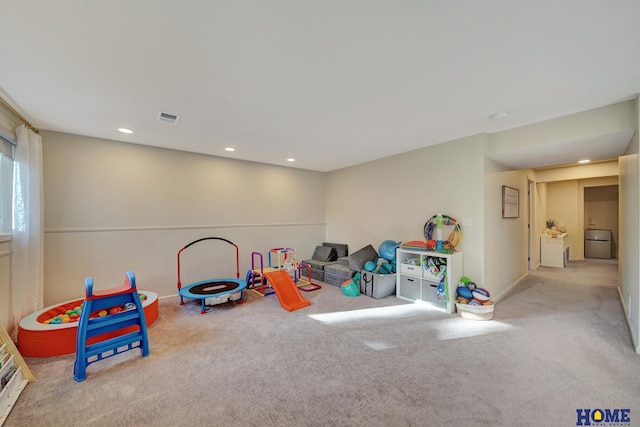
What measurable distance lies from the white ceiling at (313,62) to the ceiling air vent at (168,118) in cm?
9

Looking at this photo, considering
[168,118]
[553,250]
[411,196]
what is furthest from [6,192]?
[553,250]

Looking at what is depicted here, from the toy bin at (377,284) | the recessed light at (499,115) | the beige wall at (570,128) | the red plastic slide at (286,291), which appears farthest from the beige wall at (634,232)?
the red plastic slide at (286,291)

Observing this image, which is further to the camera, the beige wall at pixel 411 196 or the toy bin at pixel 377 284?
the toy bin at pixel 377 284

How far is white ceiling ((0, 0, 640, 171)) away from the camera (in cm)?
146

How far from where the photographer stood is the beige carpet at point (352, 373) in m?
1.75

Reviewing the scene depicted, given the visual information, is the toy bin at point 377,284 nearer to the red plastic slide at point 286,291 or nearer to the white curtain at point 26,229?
the red plastic slide at point 286,291

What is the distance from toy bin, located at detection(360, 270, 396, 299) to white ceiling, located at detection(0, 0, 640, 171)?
2.39 m

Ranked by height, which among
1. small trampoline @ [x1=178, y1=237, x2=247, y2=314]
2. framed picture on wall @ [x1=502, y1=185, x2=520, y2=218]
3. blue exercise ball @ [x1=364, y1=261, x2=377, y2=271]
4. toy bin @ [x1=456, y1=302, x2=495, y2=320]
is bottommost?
toy bin @ [x1=456, y1=302, x2=495, y2=320]

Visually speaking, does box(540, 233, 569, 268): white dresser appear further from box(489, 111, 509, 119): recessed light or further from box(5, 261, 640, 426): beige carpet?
box(489, 111, 509, 119): recessed light

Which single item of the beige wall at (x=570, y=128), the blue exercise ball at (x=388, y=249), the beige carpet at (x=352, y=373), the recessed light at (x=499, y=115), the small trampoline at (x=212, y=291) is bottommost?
the beige carpet at (x=352, y=373)

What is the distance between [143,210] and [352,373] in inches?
154

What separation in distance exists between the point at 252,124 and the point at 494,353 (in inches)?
145

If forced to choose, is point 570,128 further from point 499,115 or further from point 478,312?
point 478,312

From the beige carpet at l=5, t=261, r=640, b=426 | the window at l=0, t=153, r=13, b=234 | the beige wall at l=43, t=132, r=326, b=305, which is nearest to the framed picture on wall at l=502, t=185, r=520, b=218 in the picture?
the beige carpet at l=5, t=261, r=640, b=426
